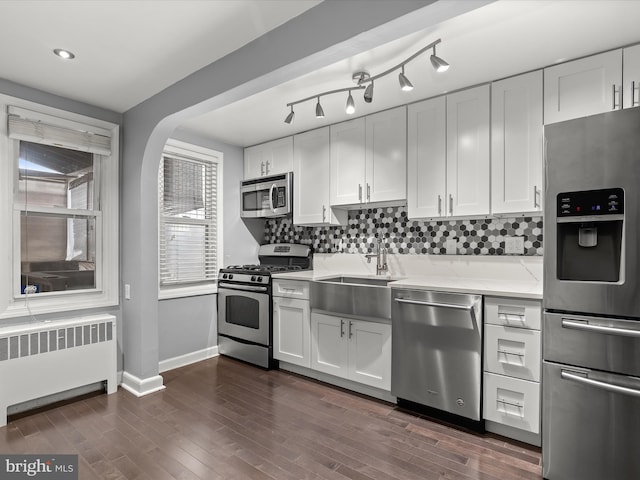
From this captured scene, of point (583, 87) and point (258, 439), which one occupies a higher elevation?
point (583, 87)

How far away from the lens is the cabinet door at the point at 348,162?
10.7 feet

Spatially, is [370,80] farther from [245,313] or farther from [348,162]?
[245,313]

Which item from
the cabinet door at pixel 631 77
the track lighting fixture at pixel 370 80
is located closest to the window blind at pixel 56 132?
the track lighting fixture at pixel 370 80

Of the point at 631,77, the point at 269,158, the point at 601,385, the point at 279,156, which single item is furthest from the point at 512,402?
the point at 269,158

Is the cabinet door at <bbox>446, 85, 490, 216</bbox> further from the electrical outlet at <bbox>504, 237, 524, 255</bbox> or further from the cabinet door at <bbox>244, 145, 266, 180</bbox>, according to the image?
the cabinet door at <bbox>244, 145, 266, 180</bbox>

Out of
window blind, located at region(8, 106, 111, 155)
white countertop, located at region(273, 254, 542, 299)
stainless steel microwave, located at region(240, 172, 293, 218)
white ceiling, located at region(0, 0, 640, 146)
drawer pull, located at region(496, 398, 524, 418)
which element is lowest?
drawer pull, located at region(496, 398, 524, 418)

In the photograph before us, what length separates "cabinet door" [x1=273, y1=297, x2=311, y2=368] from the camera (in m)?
3.21

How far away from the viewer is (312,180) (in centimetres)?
362

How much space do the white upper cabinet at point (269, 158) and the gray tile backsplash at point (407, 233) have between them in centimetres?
64

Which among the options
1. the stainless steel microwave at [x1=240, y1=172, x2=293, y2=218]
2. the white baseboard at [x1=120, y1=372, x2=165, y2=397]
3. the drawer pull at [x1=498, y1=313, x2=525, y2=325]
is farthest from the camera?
the stainless steel microwave at [x1=240, y1=172, x2=293, y2=218]

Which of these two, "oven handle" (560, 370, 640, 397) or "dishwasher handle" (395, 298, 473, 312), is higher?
"dishwasher handle" (395, 298, 473, 312)

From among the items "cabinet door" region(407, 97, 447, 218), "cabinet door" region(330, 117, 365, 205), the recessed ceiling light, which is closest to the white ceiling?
the recessed ceiling light

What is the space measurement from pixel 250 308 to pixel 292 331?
57 centimetres

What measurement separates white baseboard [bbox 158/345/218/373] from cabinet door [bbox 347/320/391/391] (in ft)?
5.70
